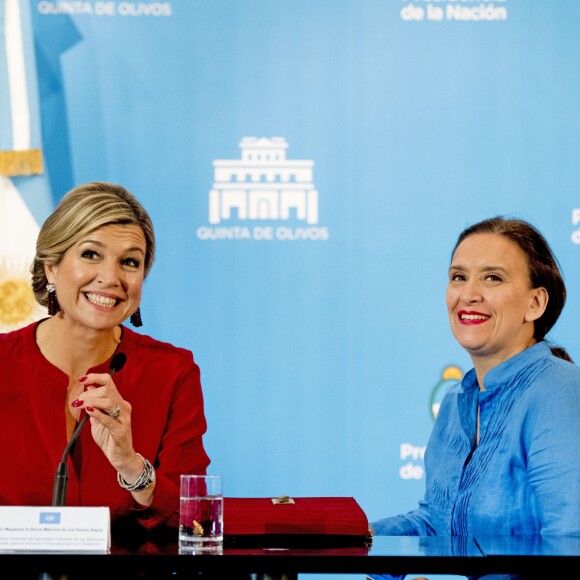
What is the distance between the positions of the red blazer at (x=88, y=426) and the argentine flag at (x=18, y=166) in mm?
822

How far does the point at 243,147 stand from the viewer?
12.9ft

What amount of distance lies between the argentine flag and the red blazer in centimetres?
82

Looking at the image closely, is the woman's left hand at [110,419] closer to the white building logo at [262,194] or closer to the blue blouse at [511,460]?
the blue blouse at [511,460]

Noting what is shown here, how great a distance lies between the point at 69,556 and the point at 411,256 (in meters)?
2.31

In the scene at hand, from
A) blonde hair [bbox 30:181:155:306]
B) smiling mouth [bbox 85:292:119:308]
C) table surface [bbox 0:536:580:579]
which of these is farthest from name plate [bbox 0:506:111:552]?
blonde hair [bbox 30:181:155:306]

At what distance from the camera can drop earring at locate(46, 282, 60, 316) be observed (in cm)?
309

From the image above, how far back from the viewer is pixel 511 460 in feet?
8.34

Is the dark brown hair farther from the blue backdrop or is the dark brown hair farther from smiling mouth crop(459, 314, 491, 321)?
the blue backdrop

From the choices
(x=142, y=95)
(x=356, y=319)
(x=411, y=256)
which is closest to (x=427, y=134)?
(x=411, y=256)

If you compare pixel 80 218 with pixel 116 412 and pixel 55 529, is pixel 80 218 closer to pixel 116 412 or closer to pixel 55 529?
pixel 116 412

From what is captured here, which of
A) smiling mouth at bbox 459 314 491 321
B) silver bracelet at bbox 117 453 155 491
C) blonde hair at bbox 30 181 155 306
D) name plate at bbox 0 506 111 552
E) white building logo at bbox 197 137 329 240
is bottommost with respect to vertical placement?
name plate at bbox 0 506 111 552

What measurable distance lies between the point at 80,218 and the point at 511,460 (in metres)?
1.44

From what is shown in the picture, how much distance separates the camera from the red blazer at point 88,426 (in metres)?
2.85

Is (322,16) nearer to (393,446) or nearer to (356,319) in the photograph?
(356,319)
